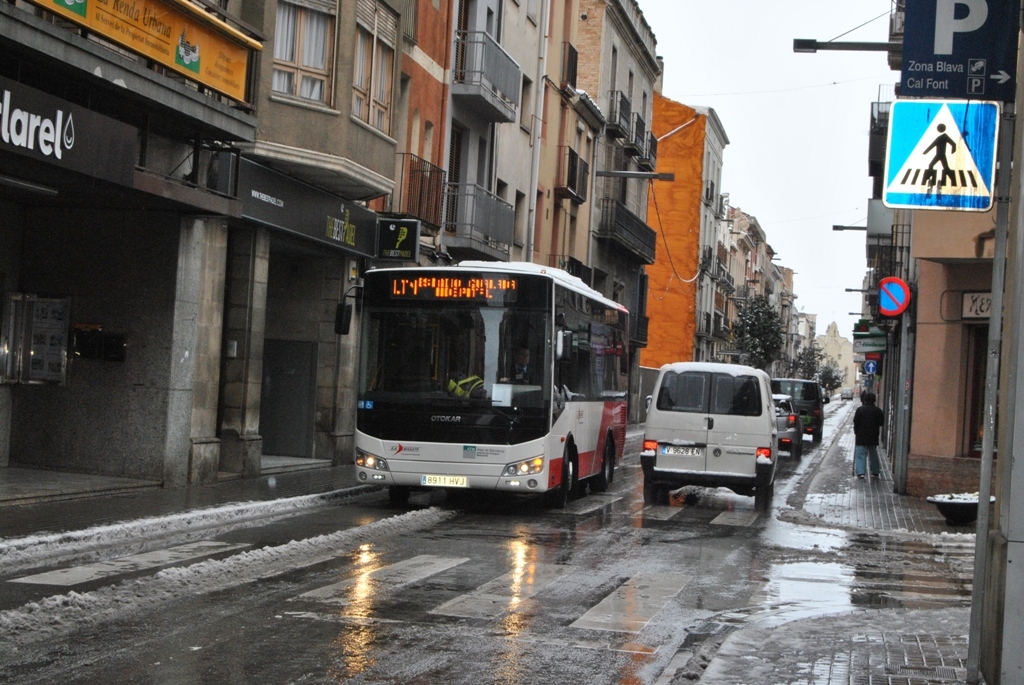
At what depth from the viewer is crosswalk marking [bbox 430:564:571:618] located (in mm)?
8852

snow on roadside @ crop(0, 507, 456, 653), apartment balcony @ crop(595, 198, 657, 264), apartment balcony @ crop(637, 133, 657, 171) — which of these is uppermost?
apartment balcony @ crop(637, 133, 657, 171)

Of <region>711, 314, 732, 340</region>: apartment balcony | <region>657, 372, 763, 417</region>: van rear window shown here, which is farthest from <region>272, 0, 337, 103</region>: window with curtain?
<region>711, 314, 732, 340</region>: apartment balcony

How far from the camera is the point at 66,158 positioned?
1325cm

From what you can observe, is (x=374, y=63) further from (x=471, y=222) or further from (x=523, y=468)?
(x=523, y=468)

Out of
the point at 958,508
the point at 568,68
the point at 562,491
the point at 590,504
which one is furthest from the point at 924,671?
the point at 568,68

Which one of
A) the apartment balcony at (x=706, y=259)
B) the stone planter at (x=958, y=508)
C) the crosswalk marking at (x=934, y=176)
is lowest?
the stone planter at (x=958, y=508)

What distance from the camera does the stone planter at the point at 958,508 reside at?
1691 centimetres

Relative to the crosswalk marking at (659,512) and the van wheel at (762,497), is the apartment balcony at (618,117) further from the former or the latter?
the crosswalk marking at (659,512)

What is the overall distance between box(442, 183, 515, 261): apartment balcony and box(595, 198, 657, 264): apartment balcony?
17.0 meters

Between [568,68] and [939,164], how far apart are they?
3358cm

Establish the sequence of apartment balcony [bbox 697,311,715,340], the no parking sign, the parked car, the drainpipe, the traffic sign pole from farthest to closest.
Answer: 1. apartment balcony [bbox 697,311,715,340]
2. the drainpipe
3. the parked car
4. the no parking sign
5. the traffic sign pole

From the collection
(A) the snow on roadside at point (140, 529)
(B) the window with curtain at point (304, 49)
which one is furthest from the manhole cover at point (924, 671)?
(B) the window with curtain at point (304, 49)

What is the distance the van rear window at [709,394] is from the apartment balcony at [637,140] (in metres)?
32.6

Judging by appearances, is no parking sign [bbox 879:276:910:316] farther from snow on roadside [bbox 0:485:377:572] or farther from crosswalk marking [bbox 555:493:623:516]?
snow on roadside [bbox 0:485:377:572]
